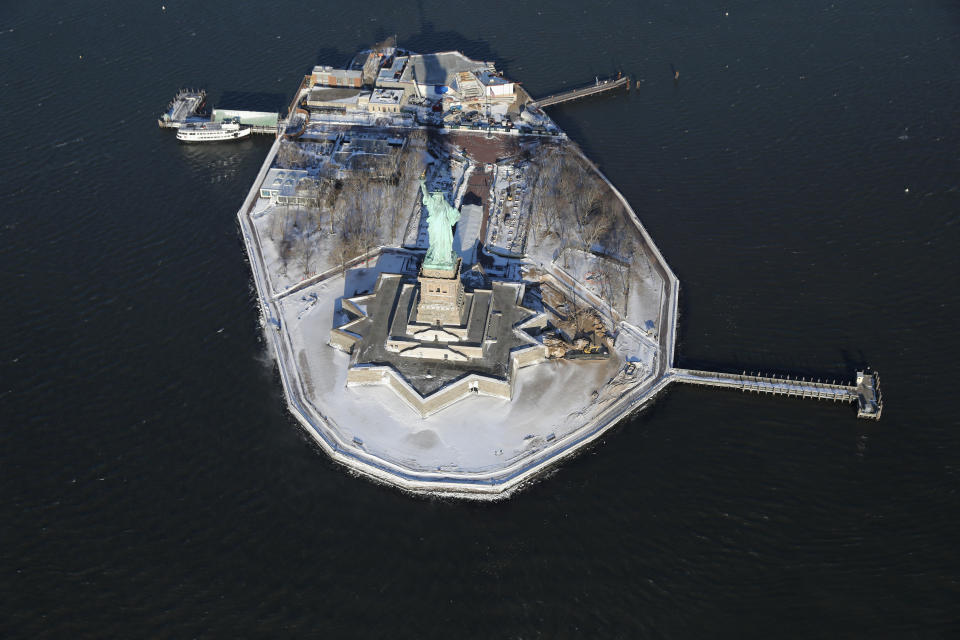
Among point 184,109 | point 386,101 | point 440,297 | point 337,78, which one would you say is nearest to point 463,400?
point 440,297

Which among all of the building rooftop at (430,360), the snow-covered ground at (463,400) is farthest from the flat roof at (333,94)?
the building rooftop at (430,360)

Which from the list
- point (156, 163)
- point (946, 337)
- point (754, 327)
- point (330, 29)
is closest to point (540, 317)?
point (754, 327)

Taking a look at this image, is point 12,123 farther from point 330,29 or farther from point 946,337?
point 946,337

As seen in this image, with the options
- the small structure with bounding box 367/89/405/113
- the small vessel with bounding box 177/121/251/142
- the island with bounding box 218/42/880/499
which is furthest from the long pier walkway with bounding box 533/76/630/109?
the small vessel with bounding box 177/121/251/142

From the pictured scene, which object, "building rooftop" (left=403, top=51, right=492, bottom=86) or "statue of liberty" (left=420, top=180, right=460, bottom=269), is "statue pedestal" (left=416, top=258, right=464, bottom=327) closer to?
"statue of liberty" (left=420, top=180, right=460, bottom=269)

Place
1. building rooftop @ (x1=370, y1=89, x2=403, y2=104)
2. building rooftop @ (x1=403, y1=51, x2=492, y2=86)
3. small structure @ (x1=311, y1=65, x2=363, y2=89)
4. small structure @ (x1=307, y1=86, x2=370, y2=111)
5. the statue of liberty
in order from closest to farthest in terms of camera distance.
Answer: the statue of liberty → building rooftop @ (x1=370, y1=89, x2=403, y2=104) → small structure @ (x1=307, y1=86, x2=370, y2=111) → small structure @ (x1=311, y1=65, x2=363, y2=89) → building rooftop @ (x1=403, y1=51, x2=492, y2=86)

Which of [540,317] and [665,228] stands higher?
[665,228]
